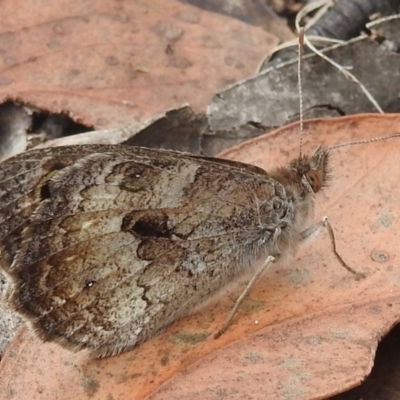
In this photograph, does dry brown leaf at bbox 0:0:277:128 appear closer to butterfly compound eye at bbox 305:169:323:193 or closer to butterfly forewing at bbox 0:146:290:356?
butterfly forewing at bbox 0:146:290:356

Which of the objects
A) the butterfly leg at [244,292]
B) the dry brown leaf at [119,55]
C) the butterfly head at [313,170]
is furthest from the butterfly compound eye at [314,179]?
the dry brown leaf at [119,55]

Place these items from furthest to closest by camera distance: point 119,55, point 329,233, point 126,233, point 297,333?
point 119,55 → point 329,233 → point 126,233 → point 297,333

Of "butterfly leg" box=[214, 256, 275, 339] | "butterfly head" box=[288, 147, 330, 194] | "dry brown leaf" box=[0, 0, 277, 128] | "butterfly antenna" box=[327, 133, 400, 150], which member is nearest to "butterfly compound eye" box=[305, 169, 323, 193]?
"butterfly head" box=[288, 147, 330, 194]

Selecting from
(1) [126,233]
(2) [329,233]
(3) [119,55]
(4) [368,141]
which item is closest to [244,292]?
(2) [329,233]

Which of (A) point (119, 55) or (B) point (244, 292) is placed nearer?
(B) point (244, 292)

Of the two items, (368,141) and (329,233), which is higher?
(368,141)

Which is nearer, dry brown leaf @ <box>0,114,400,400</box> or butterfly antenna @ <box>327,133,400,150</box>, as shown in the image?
dry brown leaf @ <box>0,114,400,400</box>

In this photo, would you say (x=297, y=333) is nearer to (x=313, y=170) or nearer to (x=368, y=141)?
(x=313, y=170)

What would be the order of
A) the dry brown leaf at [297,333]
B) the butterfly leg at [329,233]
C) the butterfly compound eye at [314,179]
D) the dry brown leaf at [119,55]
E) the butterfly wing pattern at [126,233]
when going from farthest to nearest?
the dry brown leaf at [119,55]
the butterfly compound eye at [314,179]
the butterfly leg at [329,233]
the butterfly wing pattern at [126,233]
the dry brown leaf at [297,333]

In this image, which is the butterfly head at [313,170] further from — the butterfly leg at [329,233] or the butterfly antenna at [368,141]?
the butterfly leg at [329,233]

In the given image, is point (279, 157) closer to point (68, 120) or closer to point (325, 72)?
point (325, 72)
